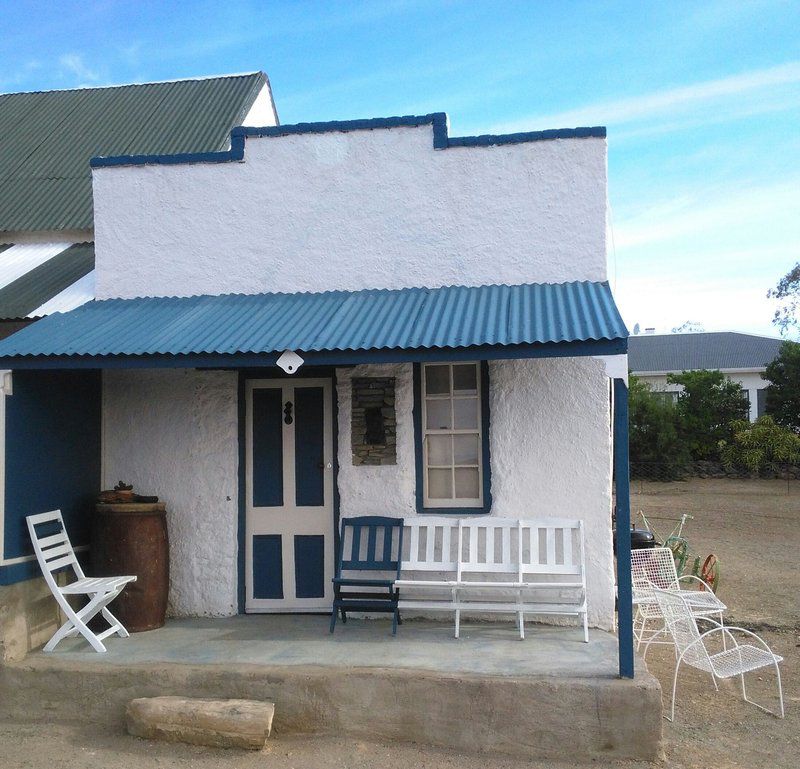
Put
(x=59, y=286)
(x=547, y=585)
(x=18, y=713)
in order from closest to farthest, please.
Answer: (x=18, y=713), (x=547, y=585), (x=59, y=286)

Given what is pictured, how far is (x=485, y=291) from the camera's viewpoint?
7.25 metres

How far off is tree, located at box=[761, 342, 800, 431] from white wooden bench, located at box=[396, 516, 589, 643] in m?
20.1

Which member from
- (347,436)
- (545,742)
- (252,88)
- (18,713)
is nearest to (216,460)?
(347,436)

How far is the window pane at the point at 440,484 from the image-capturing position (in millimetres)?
7312

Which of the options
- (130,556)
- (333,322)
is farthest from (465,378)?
(130,556)

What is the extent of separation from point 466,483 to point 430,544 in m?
0.63

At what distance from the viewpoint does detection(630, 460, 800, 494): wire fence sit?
2262 cm

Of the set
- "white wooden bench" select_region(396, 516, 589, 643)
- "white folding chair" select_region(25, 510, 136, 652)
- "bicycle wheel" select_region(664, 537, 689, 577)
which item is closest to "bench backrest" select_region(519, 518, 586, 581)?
"white wooden bench" select_region(396, 516, 589, 643)

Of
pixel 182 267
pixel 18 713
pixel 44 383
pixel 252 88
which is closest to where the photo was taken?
pixel 18 713

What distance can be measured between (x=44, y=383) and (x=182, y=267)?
1.71 m

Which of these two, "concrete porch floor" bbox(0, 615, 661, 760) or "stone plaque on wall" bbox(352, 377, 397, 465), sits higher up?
"stone plaque on wall" bbox(352, 377, 397, 465)

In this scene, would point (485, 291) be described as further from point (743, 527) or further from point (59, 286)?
point (743, 527)

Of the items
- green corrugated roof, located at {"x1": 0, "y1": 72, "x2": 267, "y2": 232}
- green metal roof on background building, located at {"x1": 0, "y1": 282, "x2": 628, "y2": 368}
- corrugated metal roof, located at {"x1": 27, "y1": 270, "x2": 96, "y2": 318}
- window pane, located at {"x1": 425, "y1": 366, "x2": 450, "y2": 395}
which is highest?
green corrugated roof, located at {"x1": 0, "y1": 72, "x2": 267, "y2": 232}

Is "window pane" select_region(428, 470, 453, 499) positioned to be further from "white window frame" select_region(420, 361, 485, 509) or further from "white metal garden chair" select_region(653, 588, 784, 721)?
"white metal garden chair" select_region(653, 588, 784, 721)
